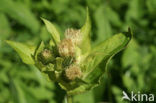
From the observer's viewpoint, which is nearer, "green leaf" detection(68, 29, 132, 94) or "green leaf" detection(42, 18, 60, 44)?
"green leaf" detection(68, 29, 132, 94)

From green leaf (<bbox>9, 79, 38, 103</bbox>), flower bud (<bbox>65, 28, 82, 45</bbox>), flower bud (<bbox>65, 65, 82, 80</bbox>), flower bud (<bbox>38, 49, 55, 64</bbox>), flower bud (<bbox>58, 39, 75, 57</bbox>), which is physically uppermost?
flower bud (<bbox>65, 28, 82, 45</bbox>)

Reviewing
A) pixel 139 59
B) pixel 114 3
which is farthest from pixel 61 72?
pixel 114 3

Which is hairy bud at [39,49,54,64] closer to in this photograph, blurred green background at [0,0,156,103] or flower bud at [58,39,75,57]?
flower bud at [58,39,75,57]

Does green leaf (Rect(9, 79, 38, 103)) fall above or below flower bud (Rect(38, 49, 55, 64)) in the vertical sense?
below

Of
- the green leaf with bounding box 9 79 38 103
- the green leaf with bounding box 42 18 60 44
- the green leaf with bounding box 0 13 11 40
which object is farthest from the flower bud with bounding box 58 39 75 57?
the green leaf with bounding box 0 13 11 40

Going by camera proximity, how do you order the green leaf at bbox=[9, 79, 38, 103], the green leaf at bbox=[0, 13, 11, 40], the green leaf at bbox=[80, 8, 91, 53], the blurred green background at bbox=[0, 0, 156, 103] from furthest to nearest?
1. the green leaf at bbox=[0, 13, 11, 40]
2. the blurred green background at bbox=[0, 0, 156, 103]
3. the green leaf at bbox=[9, 79, 38, 103]
4. the green leaf at bbox=[80, 8, 91, 53]

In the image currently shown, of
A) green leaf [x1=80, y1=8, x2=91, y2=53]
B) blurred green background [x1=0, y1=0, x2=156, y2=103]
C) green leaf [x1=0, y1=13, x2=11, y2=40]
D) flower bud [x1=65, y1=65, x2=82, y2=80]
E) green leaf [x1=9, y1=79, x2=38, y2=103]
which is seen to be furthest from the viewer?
green leaf [x1=0, y1=13, x2=11, y2=40]

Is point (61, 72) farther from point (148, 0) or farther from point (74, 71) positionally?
point (148, 0)
